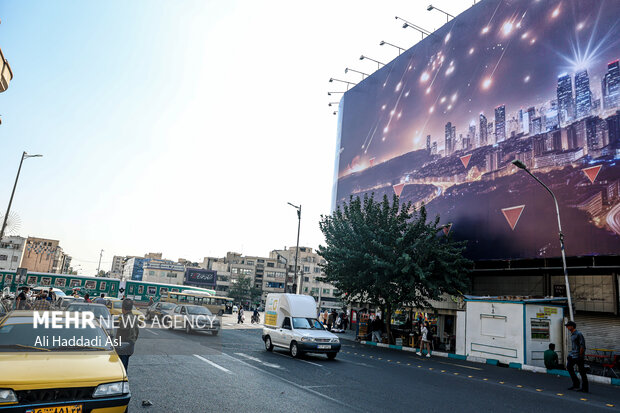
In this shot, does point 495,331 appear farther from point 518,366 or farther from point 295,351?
point 295,351

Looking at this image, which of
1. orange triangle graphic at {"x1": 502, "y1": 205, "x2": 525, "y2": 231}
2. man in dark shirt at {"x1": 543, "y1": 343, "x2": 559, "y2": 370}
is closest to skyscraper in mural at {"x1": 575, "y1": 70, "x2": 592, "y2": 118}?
orange triangle graphic at {"x1": 502, "y1": 205, "x2": 525, "y2": 231}

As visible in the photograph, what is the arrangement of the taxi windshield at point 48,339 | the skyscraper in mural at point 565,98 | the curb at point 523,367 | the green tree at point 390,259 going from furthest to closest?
the green tree at point 390,259 → the skyscraper in mural at point 565,98 → the curb at point 523,367 → the taxi windshield at point 48,339

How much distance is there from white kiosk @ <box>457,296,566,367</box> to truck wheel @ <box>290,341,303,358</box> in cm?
939

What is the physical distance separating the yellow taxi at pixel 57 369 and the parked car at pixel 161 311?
1972 centimetres

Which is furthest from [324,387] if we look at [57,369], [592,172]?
[592,172]

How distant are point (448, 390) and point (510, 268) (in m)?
18.7

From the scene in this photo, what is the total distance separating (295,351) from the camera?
616 inches

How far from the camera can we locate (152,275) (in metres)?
110

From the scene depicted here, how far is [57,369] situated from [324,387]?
643 centimetres

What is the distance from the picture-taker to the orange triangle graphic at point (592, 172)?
21656 mm

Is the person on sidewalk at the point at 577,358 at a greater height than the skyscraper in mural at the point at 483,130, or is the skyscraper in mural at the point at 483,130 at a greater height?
the skyscraper in mural at the point at 483,130

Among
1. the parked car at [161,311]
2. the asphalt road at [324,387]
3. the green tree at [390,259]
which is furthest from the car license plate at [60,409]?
the parked car at [161,311]

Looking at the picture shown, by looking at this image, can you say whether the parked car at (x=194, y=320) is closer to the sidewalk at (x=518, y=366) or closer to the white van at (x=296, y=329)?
the white van at (x=296, y=329)

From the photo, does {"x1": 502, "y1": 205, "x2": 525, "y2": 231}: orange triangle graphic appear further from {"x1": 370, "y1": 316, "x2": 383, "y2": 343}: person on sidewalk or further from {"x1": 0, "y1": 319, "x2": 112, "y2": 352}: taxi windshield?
{"x1": 0, "y1": 319, "x2": 112, "y2": 352}: taxi windshield
